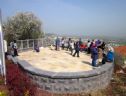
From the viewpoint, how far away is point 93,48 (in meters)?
15.2

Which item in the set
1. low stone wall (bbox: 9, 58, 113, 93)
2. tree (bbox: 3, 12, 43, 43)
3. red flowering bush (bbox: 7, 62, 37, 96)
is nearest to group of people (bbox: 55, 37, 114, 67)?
low stone wall (bbox: 9, 58, 113, 93)

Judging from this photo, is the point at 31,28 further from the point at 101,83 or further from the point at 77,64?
the point at 101,83

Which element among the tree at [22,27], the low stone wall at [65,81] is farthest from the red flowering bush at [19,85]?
the tree at [22,27]

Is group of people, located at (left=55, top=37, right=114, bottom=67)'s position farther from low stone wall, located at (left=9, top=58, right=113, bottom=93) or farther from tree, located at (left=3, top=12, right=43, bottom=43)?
tree, located at (left=3, top=12, right=43, bottom=43)

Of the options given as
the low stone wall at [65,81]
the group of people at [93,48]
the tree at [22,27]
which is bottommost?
the low stone wall at [65,81]

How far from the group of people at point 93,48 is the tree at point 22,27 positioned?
399 inches

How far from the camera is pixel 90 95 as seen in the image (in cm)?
1163

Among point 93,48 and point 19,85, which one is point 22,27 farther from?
point 19,85

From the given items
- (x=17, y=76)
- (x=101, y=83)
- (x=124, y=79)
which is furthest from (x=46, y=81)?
(x=124, y=79)

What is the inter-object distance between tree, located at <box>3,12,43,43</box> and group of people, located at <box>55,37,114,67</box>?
33.2 ft

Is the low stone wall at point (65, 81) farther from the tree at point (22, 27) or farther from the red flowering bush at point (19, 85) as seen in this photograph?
the tree at point (22, 27)

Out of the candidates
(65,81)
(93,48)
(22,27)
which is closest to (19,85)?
(65,81)

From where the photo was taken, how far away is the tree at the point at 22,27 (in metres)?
32.9

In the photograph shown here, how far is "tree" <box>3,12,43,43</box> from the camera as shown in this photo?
32906 millimetres
